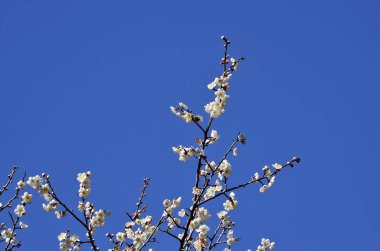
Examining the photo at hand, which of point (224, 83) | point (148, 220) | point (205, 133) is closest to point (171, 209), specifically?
point (148, 220)

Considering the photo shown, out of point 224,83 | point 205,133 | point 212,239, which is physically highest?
point 224,83

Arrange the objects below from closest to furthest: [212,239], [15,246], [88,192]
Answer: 1. [88,192]
2. [212,239]
3. [15,246]

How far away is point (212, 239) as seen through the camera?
7.25m

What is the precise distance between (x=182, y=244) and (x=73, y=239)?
6.18 ft

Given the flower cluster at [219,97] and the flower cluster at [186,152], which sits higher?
the flower cluster at [219,97]

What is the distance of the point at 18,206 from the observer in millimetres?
7523

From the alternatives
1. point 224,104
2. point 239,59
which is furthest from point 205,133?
point 239,59

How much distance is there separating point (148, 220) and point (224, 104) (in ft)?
8.44

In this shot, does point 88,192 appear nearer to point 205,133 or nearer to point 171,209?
point 171,209

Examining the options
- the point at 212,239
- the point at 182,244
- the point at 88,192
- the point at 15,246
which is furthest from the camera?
the point at 15,246

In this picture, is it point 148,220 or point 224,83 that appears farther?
point 148,220

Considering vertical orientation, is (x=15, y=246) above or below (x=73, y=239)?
above

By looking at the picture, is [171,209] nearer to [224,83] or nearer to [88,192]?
[88,192]

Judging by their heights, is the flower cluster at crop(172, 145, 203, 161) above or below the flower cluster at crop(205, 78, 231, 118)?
below
